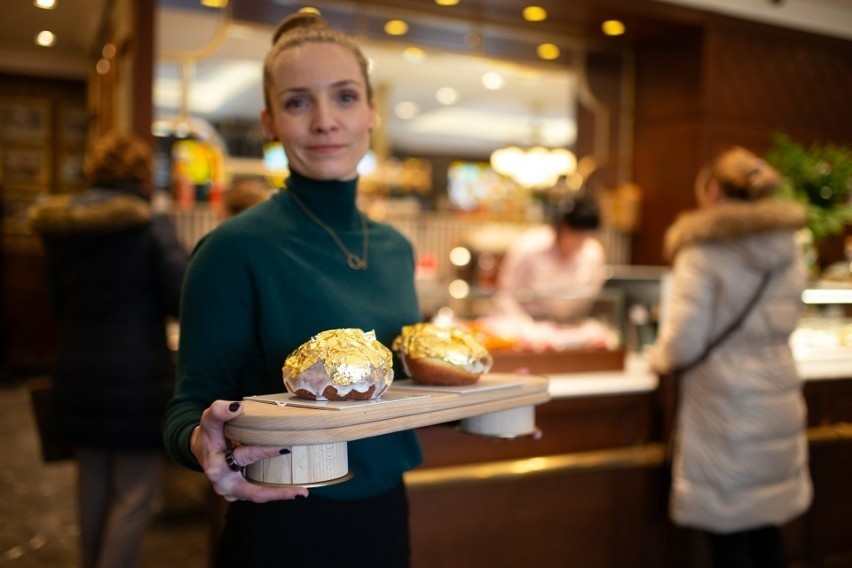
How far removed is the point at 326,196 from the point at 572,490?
2.01m

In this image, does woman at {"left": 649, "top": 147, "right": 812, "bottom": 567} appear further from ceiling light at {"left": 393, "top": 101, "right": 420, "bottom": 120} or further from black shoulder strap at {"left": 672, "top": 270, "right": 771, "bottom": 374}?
ceiling light at {"left": 393, "top": 101, "right": 420, "bottom": 120}

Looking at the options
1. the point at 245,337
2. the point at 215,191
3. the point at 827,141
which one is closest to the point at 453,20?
the point at 215,191

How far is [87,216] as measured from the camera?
2633 millimetres

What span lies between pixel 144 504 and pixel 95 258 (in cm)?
94

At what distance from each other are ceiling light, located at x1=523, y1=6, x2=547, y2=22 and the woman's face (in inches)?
172

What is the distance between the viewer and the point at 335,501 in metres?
1.31

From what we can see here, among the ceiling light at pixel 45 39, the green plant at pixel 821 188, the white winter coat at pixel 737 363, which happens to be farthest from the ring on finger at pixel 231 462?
the ceiling light at pixel 45 39

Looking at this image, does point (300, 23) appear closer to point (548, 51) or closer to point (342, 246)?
point (342, 246)

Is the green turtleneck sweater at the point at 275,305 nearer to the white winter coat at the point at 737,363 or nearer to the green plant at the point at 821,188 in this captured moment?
the white winter coat at the point at 737,363

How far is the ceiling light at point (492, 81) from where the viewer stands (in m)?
8.60

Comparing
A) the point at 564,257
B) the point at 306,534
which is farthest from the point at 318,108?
the point at 564,257

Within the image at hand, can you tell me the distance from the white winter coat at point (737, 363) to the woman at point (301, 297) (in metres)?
1.63

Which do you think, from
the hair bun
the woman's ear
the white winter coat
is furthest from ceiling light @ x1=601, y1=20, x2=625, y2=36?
the woman's ear

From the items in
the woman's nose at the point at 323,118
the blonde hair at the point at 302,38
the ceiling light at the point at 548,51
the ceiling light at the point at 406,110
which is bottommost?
the woman's nose at the point at 323,118
